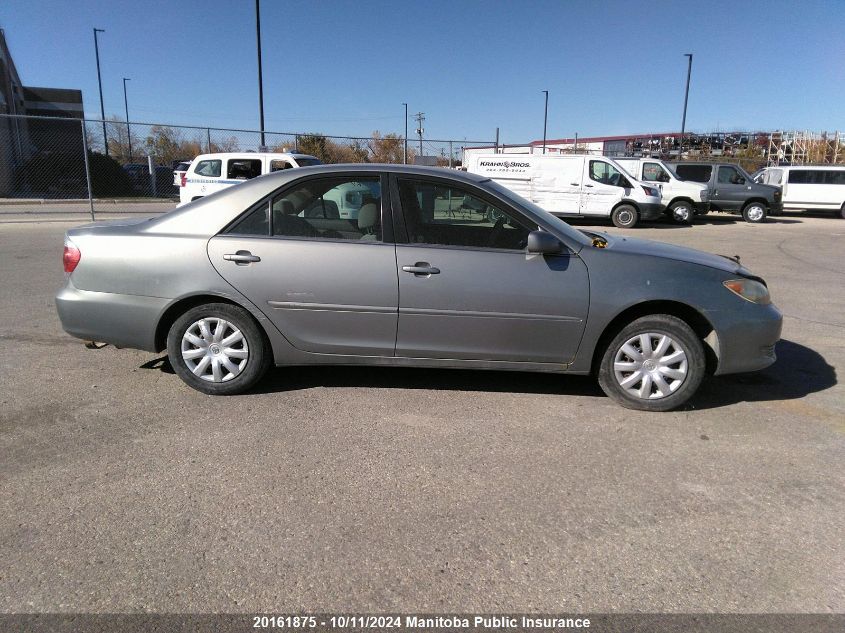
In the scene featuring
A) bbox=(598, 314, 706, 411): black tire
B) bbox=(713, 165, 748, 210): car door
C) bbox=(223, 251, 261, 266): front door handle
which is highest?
bbox=(713, 165, 748, 210): car door

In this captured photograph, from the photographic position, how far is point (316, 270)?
399 centimetres

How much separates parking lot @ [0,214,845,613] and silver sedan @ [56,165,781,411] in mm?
341

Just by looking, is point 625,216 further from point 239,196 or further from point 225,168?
point 239,196

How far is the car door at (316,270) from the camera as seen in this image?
13.1 ft

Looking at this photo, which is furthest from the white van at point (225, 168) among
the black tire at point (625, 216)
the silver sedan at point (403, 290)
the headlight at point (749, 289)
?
the headlight at point (749, 289)

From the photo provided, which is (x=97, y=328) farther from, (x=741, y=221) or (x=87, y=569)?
(x=741, y=221)

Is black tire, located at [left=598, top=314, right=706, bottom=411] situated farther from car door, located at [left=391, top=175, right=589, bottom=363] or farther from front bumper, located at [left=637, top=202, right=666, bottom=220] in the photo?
front bumper, located at [left=637, top=202, right=666, bottom=220]

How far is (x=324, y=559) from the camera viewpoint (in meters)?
2.52

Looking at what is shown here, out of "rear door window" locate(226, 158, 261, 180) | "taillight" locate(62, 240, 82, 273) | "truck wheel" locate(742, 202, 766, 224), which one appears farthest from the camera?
"truck wheel" locate(742, 202, 766, 224)

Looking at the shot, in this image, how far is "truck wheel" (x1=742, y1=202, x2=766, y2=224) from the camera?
2029 centimetres

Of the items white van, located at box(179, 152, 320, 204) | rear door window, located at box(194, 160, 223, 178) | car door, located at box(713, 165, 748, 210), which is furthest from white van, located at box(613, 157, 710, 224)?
rear door window, located at box(194, 160, 223, 178)

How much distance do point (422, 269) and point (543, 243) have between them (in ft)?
2.65

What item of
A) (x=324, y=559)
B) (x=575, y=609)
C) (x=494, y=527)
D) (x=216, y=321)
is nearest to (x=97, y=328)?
(x=216, y=321)

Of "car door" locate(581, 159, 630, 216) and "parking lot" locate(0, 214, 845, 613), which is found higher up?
"car door" locate(581, 159, 630, 216)
